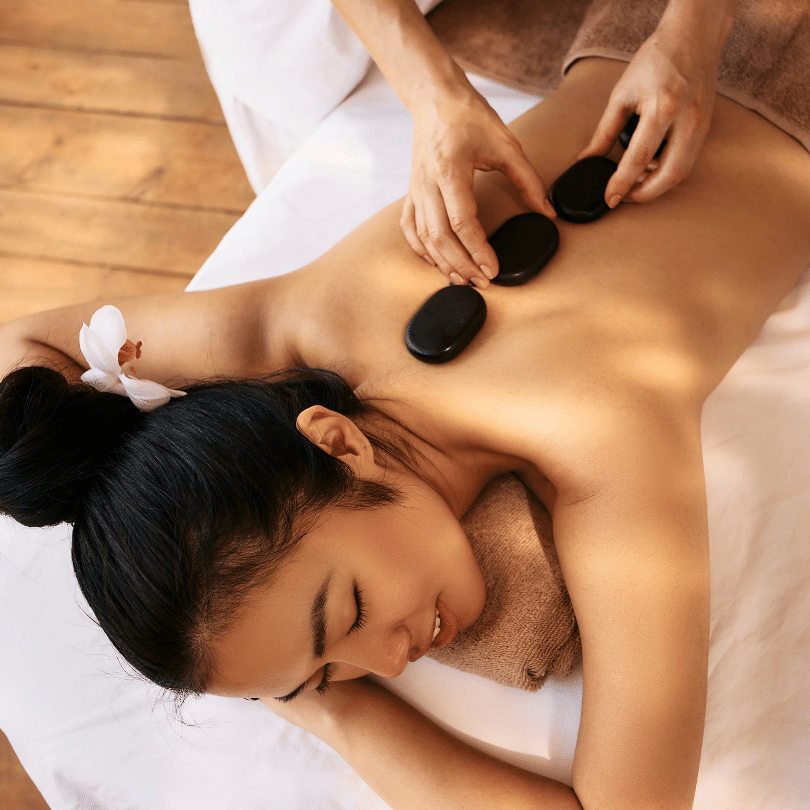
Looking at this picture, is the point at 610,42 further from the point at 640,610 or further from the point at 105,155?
the point at 105,155

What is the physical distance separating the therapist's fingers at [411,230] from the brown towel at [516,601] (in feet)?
1.04

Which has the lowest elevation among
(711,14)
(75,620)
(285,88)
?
(75,620)

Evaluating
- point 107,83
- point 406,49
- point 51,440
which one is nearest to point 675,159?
point 406,49

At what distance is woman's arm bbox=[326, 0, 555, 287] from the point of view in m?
0.90

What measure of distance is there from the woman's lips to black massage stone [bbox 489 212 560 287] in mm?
396

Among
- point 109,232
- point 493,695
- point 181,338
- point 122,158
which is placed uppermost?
point 181,338

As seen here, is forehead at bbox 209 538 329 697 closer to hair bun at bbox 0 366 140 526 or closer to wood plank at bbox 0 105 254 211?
hair bun at bbox 0 366 140 526

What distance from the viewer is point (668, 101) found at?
0.89 m

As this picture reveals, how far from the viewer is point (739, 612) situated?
0.86 m

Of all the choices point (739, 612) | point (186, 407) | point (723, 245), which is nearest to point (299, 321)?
point (186, 407)

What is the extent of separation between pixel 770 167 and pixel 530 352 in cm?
46

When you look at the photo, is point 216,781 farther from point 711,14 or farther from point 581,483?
point 711,14

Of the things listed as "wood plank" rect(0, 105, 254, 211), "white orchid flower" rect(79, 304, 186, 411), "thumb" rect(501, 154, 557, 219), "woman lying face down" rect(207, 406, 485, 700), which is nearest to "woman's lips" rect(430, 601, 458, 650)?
"woman lying face down" rect(207, 406, 485, 700)

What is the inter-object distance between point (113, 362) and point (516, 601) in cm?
55
